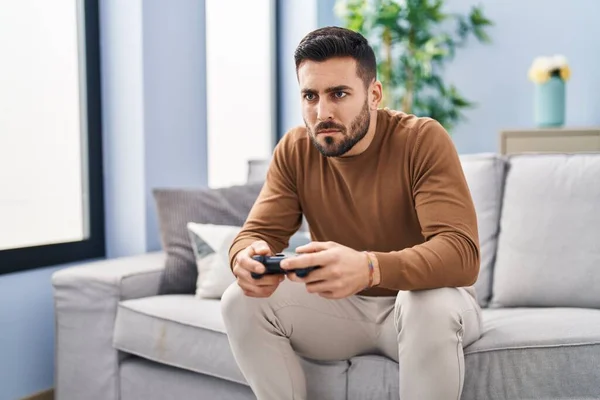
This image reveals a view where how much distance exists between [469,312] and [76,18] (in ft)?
6.36

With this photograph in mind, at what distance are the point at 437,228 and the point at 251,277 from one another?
40cm

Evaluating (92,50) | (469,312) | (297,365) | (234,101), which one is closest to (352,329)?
(297,365)

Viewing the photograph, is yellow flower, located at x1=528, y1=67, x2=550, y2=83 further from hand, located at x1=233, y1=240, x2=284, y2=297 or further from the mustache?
hand, located at x1=233, y1=240, x2=284, y2=297

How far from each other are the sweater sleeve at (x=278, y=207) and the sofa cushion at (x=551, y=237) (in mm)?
694

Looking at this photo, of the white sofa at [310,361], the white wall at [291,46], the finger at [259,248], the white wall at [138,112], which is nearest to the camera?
the finger at [259,248]

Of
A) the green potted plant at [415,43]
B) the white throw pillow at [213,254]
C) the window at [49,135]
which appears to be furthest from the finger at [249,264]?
the green potted plant at [415,43]

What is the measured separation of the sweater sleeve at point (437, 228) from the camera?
1.34m

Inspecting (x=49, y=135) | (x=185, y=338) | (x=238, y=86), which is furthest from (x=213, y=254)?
(x=238, y=86)

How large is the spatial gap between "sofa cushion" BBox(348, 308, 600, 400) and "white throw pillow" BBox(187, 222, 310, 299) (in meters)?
0.63

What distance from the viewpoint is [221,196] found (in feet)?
7.75

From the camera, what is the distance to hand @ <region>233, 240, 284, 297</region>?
140cm

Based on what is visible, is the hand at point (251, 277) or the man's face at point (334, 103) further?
the man's face at point (334, 103)

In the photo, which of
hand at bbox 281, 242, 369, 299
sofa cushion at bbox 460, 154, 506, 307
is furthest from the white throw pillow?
hand at bbox 281, 242, 369, 299

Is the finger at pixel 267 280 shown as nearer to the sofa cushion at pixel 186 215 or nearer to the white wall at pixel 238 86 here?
the sofa cushion at pixel 186 215
